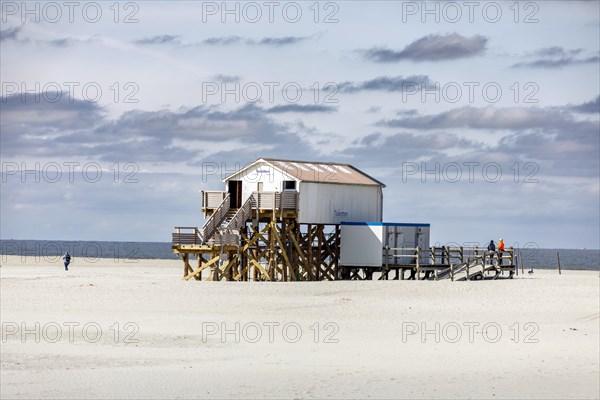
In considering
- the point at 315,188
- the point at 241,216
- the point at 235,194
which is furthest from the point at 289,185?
the point at 235,194

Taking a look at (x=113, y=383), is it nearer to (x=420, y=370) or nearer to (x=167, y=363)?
(x=167, y=363)

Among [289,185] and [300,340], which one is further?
[289,185]

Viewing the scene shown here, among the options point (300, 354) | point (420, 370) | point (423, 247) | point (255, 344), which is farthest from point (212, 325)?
point (423, 247)

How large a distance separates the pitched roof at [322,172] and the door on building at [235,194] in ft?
2.09

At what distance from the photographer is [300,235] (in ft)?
163

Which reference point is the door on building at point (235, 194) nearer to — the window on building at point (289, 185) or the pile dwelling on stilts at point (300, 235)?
the pile dwelling on stilts at point (300, 235)

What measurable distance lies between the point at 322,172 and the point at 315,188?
2217 mm

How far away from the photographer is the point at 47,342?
83.5 ft

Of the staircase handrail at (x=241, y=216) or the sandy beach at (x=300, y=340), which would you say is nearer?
the sandy beach at (x=300, y=340)

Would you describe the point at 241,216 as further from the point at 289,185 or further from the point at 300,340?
the point at 300,340

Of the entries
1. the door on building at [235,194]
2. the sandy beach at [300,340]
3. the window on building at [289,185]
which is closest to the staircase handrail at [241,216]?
the window on building at [289,185]

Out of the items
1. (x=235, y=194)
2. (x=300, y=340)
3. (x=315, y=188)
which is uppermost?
(x=315, y=188)

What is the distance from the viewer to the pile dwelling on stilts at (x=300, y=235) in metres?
46.9

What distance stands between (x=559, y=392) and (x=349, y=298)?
18364mm
